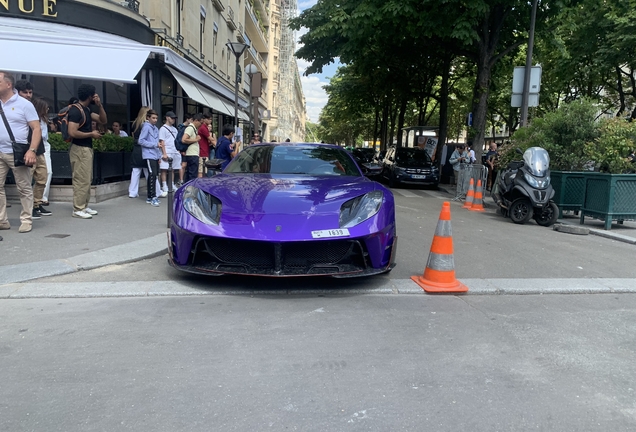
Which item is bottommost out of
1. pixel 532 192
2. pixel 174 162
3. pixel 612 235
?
pixel 612 235

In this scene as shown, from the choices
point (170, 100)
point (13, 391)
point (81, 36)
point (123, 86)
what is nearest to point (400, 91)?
point (170, 100)

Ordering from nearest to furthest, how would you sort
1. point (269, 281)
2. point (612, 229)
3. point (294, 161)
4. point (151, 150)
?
Result: point (269, 281) → point (294, 161) → point (612, 229) → point (151, 150)

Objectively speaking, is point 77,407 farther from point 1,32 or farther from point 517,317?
point 1,32

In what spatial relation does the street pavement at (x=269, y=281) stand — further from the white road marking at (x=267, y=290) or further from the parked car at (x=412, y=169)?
the parked car at (x=412, y=169)

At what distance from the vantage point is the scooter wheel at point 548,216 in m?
9.49

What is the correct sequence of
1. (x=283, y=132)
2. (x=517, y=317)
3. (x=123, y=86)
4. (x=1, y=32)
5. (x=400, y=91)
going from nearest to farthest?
(x=517, y=317) → (x=1, y=32) → (x=123, y=86) → (x=400, y=91) → (x=283, y=132)

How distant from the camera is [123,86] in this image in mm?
14211

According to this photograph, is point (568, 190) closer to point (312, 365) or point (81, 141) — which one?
point (312, 365)

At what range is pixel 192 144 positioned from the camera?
9875mm

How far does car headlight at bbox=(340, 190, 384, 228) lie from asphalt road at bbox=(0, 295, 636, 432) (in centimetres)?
71

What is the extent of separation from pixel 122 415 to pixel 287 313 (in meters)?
1.65

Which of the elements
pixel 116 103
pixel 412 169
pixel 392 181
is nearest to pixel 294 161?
pixel 116 103

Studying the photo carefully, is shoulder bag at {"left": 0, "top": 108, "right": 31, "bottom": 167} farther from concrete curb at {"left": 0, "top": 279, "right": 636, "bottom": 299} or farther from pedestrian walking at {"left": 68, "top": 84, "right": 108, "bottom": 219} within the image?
concrete curb at {"left": 0, "top": 279, "right": 636, "bottom": 299}

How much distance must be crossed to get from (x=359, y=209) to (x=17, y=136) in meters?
4.72
